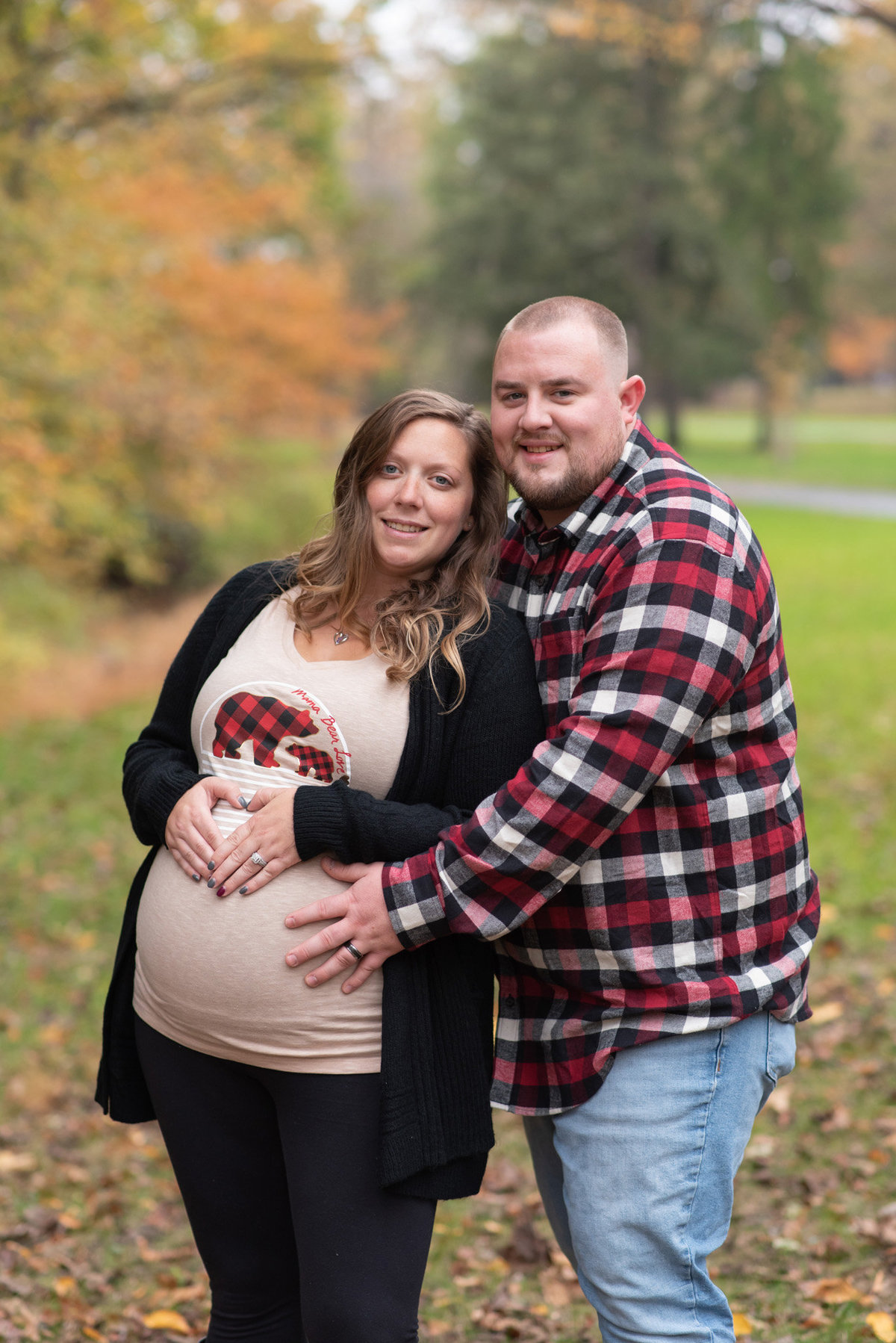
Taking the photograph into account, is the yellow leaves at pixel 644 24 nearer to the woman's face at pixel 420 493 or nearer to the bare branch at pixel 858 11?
the bare branch at pixel 858 11

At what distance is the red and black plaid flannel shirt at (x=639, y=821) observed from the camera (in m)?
2.04

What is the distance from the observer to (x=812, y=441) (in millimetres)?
38750

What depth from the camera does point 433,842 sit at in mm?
2186

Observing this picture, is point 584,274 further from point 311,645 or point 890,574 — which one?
point 311,645

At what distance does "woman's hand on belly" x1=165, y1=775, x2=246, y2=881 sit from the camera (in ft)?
7.39

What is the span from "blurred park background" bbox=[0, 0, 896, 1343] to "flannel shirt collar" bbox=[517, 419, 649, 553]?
597 mm

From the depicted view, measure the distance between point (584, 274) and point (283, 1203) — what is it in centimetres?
2851

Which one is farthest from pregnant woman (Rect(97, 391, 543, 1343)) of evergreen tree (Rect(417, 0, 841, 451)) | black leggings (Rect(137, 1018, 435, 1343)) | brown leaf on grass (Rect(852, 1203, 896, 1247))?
evergreen tree (Rect(417, 0, 841, 451))

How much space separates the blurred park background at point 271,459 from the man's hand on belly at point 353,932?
100 centimetres

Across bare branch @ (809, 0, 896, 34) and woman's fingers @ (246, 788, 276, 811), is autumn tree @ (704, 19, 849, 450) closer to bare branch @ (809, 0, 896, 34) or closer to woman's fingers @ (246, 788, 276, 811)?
bare branch @ (809, 0, 896, 34)

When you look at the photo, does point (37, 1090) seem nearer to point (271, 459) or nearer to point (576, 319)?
point (576, 319)

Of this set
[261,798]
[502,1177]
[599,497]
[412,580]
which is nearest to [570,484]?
[599,497]

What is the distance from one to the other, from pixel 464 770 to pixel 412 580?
0.44 metres

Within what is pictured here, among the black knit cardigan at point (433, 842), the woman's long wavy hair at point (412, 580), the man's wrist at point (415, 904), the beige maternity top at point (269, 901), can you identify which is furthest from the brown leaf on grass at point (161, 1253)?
the woman's long wavy hair at point (412, 580)
